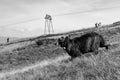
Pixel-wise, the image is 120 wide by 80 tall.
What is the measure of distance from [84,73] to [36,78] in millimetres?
1932

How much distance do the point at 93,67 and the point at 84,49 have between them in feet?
18.3

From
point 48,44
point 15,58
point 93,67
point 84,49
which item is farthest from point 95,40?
point 48,44

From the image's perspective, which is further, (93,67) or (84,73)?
(93,67)

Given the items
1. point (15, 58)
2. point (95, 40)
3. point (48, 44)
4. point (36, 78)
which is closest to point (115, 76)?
point (36, 78)

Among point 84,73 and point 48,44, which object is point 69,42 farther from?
point 48,44

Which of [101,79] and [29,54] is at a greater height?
[101,79]

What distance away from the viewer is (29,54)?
96.0 feet

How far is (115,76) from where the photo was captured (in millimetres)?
5500

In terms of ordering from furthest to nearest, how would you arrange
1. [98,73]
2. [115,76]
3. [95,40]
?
[95,40] < [98,73] < [115,76]

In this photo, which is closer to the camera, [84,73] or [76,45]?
[84,73]

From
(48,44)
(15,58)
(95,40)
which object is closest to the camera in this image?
(95,40)

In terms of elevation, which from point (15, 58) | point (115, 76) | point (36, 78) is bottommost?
point (15, 58)

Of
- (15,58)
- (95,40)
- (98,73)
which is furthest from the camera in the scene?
(15,58)

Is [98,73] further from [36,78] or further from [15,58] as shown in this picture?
[15,58]
